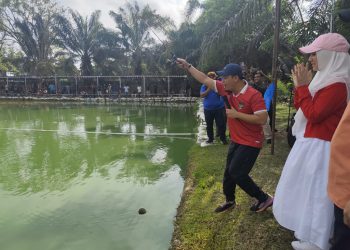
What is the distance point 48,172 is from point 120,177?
1.34m

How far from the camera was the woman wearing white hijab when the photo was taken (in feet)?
7.03

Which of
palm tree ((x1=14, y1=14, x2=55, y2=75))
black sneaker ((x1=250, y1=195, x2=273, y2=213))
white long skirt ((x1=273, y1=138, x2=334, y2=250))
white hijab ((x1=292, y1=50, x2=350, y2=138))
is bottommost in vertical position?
black sneaker ((x1=250, y1=195, x2=273, y2=213))

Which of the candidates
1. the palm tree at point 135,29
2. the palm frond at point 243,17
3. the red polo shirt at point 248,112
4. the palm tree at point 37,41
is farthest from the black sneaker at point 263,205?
the palm tree at point 37,41

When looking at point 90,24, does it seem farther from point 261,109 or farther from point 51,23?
point 261,109

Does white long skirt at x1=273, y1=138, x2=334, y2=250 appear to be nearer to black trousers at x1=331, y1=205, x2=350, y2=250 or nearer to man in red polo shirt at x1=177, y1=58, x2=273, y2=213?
black trousers at x1=331, y1=205, x2=350, y2=250

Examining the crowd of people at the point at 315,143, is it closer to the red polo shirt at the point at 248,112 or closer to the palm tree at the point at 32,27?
the red polo shirt at the point at 248,112

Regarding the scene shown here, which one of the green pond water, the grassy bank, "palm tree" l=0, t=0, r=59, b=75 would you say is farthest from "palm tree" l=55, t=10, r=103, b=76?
the grassy bank

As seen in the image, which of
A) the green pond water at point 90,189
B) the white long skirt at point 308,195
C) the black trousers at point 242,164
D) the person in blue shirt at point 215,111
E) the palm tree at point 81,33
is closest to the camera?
the white long skirt at point 308,195

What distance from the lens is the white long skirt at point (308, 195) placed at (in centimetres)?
214

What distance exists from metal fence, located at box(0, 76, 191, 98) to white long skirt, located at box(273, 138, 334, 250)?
22341 mm

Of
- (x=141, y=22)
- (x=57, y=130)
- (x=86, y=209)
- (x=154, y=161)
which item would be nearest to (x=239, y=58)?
(x=141, y=22)

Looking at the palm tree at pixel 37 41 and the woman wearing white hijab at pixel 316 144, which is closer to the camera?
the woman wearing white hijab at pixel 316 144

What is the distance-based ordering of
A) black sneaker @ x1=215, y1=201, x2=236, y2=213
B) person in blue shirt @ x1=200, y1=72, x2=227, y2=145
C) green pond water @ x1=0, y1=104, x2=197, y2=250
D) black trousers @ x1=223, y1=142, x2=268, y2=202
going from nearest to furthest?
black trousers @ x1=223, y1=142, x2=268, y2=202
black sneaker @ x1=215, y1=201, x2=236, y2=213
green pond water @ x1=0, y1=104, x2=197, y2=250
person in blue shirt @ x1=200, y1=72, x2=227, y2=145

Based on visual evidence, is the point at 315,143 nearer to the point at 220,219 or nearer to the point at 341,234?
the point at 341,234
